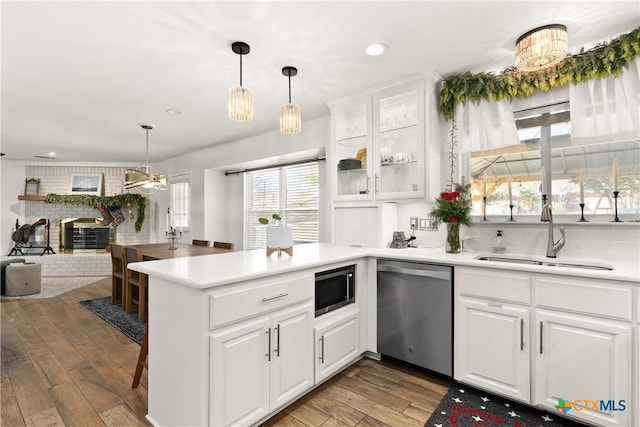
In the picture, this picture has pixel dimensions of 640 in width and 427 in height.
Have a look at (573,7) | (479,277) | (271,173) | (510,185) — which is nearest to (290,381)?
(479,277)

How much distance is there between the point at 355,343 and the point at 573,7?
102 inches

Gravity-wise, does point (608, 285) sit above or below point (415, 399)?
above

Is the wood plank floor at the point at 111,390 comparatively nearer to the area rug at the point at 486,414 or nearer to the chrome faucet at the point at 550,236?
the area rug at the point at 486,414

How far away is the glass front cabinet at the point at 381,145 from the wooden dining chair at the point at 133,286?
2.37 metres

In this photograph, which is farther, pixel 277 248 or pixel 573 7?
pixel 277 248

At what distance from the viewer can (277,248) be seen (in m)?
2.28

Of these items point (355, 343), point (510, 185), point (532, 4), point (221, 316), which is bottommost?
point (355, 343)

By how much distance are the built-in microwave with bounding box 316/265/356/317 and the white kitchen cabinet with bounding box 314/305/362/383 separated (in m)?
0.06

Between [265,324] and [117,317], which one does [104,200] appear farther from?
[265,324]

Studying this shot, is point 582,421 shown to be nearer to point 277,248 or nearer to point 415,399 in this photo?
point 415,399

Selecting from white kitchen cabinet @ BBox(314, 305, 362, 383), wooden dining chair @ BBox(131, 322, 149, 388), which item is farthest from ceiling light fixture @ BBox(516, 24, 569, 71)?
wooden dining chair @ BBox(131, 322, 149, 388)

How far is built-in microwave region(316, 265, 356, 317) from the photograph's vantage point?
2219mm

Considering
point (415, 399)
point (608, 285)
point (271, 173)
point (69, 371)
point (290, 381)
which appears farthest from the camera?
point (271, 173)

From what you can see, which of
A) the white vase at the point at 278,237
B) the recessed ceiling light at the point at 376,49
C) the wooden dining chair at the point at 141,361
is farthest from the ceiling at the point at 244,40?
the wooden dining chair at the point at 141,361
